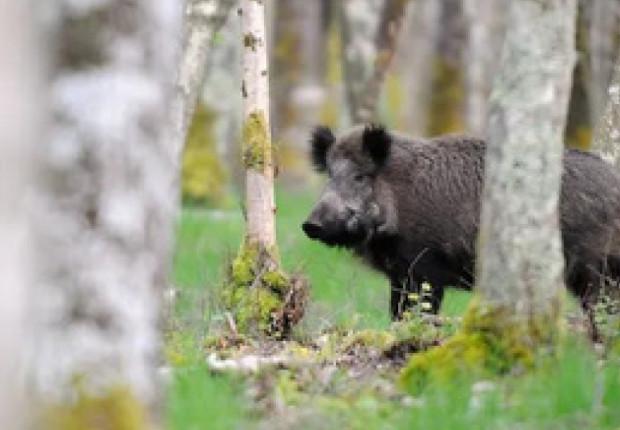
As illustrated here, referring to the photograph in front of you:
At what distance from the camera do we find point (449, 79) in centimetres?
2911

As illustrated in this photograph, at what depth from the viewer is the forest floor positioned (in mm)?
6965

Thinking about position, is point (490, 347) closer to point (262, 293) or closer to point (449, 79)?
point (262, 293)

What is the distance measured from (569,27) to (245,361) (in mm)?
2327

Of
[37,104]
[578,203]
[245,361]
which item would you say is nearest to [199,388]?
[245,361]

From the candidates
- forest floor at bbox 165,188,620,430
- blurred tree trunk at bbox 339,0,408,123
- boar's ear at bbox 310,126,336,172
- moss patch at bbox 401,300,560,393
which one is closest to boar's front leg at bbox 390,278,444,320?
forest floor at bbox 165,188,620,430

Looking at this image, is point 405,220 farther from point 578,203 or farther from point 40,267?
point 40,267

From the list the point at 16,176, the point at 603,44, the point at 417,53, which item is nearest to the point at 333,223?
the point at 16,176

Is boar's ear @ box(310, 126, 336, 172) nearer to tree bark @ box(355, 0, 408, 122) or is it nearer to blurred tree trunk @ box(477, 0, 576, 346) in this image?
blurred tree trunk @ box(477, 0, 576, 346)

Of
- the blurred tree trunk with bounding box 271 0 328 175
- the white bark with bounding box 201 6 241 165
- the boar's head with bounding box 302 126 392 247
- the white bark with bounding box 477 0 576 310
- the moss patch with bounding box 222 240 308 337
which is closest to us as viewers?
the white bark with bounding box 477 0 576 310

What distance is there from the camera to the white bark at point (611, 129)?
11.6 metres

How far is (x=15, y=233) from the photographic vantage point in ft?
16.6

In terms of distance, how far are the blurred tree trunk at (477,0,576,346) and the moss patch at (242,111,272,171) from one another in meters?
3.08

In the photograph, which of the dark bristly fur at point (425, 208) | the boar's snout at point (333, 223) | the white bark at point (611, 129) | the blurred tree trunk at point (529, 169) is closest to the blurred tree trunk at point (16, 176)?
the blurred tree trunk at point (529, 169)

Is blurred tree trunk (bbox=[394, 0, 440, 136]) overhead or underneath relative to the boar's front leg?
overhead
